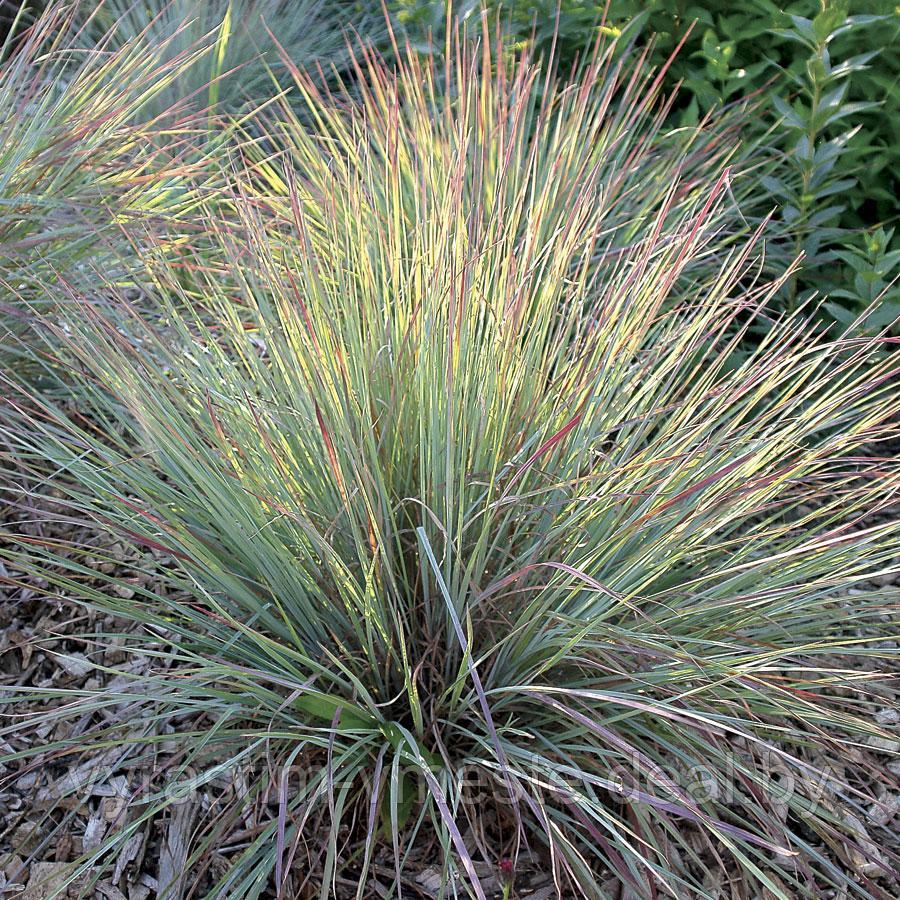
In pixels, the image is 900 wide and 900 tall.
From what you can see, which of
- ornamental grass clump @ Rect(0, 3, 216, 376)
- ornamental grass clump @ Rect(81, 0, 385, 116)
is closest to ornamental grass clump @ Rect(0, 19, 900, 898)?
ornamental grass clump @ Rect(0, 3, 216, 376)

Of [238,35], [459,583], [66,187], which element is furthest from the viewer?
[238,35]

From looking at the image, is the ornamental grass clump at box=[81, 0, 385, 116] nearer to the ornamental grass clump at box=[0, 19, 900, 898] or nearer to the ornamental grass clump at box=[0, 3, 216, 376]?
the ornamental grass clump at box=[0, 3, 216, 376]

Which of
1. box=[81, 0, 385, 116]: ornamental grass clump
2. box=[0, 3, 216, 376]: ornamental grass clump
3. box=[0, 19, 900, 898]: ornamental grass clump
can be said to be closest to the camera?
box=[0, 19, 900, 898]: ornamental grass clump

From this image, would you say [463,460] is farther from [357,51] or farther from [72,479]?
[357,51]

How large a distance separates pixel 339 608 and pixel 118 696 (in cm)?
36

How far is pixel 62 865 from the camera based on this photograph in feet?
5.49

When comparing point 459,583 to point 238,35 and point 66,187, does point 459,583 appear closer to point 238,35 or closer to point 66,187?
point 66,187

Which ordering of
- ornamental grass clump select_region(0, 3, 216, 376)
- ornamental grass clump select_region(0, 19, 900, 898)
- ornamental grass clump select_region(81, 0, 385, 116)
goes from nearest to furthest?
ornamental grass clump select_region(0, 19, 900, 898) < ornamental grass clump select_region(0, 3, 216, 376) < ornamental grass clump select_region(81, 0, 385, 116)

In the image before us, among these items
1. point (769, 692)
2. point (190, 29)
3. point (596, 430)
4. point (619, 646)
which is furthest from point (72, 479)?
point (190, 29)

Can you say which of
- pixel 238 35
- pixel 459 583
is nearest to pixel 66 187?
pixel 459 583

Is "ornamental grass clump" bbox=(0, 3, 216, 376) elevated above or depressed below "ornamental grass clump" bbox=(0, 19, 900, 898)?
above

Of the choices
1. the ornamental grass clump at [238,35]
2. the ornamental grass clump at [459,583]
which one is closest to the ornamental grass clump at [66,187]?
the ornamental grass clump at [459,583]

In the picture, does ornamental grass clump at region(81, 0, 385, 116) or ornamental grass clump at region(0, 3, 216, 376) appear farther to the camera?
ornamental grass clump at region(81, 0, 385, 116)

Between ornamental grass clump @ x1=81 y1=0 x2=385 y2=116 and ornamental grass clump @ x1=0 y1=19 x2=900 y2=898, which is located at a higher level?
ornamental grass clump @ x1=81 y1=0 x2=385 y2=116
